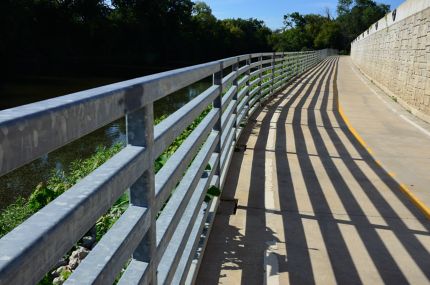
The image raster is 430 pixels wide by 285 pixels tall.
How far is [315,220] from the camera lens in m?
4.87

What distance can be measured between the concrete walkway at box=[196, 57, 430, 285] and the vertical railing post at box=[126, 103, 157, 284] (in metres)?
1.66

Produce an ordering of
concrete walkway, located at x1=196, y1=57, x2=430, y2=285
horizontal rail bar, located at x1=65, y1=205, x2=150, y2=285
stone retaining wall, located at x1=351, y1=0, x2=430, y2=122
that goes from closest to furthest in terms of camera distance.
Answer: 1. horizontal rail bar, located at x1=65, y1=205, x2=150, y2=285
2. concrete walkway, located at x1=196, y1=57, x2=430, y2=285
3. stone retaining wall, located at x1=351, y1=0, x2=430, y2=122

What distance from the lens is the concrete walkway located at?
3803 millimetres

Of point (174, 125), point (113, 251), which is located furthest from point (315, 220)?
point (113, 251)

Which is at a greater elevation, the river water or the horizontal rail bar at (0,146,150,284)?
the horizontal rail bar at (0,146,150,284)

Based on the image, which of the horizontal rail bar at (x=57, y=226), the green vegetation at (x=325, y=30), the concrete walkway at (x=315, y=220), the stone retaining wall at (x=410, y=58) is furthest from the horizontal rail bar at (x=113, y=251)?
the green vegetation at (x=325, y=30)

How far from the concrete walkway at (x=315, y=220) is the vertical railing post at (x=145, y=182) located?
1663mm

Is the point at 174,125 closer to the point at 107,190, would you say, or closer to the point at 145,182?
the point at 145,182

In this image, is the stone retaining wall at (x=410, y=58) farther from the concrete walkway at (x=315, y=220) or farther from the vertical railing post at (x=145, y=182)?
the vertical railing post at (x=145, y=182)

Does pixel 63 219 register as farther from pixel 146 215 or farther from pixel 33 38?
pixel 33 38

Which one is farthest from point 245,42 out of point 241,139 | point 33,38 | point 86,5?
point 241,139

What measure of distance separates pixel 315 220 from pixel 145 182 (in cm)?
331

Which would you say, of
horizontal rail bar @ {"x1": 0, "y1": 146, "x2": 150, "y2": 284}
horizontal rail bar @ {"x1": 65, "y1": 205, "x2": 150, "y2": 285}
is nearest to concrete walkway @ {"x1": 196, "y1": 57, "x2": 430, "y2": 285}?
horizontal rail bar @ {"x1": 65, "y1": 205, "x2": 150, "y2": 285}

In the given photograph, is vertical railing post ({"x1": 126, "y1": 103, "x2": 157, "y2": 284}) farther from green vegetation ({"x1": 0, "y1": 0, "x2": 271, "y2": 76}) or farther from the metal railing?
green vegetation ({"x1": 0, "y1": 0, "x2": 271, "y2": 76})
